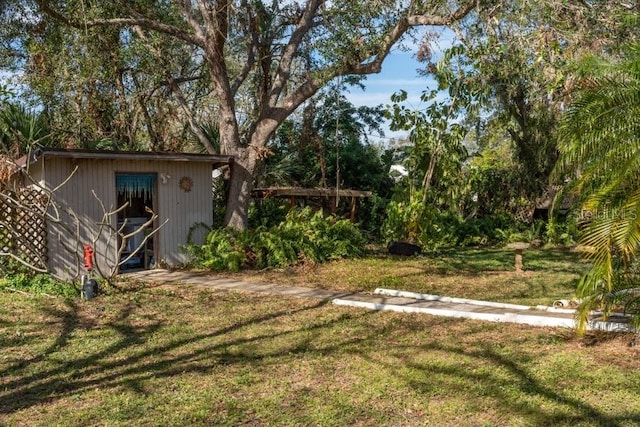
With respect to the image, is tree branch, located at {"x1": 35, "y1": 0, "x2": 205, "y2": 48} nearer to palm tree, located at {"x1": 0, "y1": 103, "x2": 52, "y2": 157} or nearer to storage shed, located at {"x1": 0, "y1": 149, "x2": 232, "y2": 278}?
palm tree, located at {"x1": 0, "y1": 103, "x2": 52, "y2": 157}

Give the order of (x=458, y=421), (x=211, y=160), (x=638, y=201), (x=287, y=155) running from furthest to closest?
(x=287, y=155) < (x=211, y=160) < (x=638, y=201) < (x=458, y=421)

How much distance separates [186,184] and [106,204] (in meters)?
1.86

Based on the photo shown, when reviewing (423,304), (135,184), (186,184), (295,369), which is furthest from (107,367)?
(186,184)

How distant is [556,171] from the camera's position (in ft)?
23.6

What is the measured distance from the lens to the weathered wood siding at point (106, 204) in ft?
35.2

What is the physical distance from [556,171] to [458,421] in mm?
3796

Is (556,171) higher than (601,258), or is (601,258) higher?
(556,171)

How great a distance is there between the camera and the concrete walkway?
7.43 metres

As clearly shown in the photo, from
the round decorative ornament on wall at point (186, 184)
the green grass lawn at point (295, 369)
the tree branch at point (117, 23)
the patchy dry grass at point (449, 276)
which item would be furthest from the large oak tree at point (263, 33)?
the green grass lawn at point (295, 369)

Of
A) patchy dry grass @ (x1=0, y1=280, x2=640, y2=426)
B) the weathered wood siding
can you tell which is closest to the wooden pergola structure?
the weathered wood siding

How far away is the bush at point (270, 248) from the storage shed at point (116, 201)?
64 cm

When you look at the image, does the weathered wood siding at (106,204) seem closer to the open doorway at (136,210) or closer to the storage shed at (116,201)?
the storage shed at (116,201)

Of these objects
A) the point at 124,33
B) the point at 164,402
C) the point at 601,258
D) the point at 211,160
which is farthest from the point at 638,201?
the point at 124,33

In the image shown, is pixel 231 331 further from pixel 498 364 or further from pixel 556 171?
pixel 556 171
